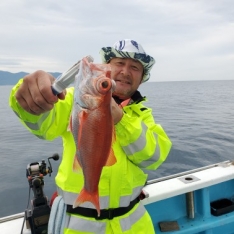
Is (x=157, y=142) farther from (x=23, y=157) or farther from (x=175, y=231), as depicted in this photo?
(x=23, y=157)

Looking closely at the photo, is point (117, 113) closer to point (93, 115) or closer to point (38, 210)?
point (93, 115)

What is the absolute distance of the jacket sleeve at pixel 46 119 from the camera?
1.83m

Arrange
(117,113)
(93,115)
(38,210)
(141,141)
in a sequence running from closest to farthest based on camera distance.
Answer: (93,115) → (117,113) → (141,141) → (38,210)

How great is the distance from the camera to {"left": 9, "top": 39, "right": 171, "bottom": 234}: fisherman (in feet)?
6.79

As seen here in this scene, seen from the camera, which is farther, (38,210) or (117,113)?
(38,210)

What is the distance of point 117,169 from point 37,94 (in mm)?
1112

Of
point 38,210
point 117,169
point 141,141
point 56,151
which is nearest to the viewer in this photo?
point 141,141

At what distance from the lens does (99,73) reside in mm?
1479

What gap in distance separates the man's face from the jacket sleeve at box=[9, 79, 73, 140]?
A: 1.92 feet

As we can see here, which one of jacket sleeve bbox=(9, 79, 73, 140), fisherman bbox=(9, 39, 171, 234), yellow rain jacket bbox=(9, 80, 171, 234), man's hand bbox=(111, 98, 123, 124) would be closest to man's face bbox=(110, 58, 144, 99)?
fisherman bbox=(9, 39, 171, 234)

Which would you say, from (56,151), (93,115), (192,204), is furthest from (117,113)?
(56,151)

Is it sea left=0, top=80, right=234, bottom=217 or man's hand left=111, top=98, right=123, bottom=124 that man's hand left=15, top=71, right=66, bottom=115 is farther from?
sea left=0, top=80, right=234, bottom=217

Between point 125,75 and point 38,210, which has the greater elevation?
point 125,75

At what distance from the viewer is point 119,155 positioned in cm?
238
